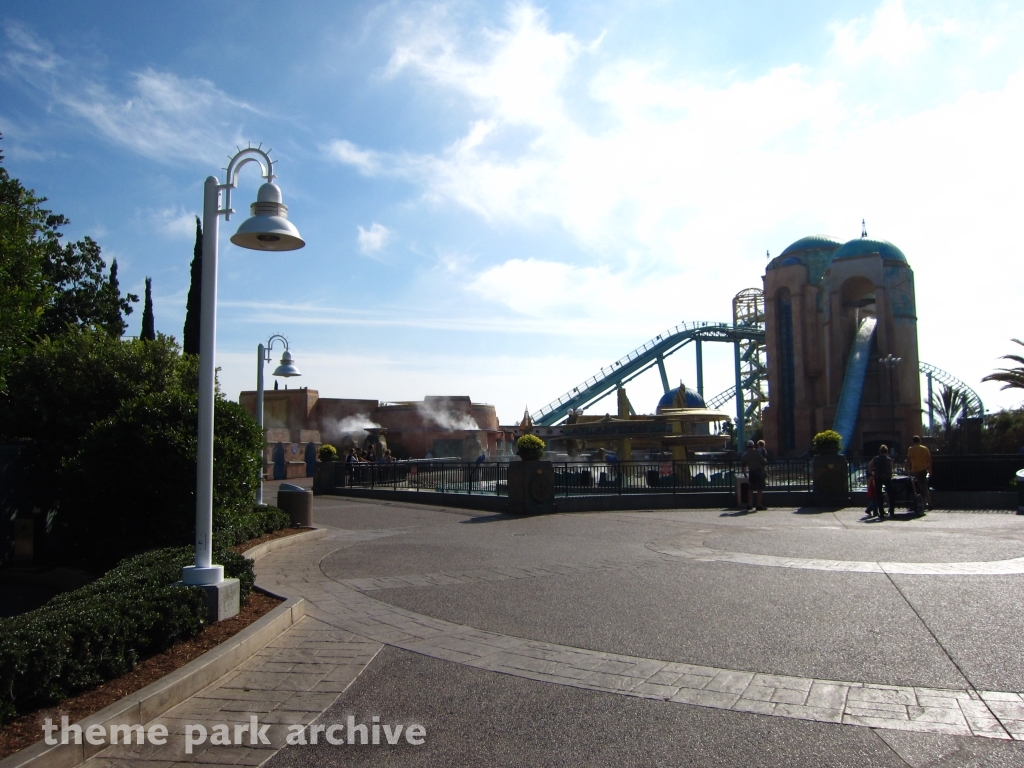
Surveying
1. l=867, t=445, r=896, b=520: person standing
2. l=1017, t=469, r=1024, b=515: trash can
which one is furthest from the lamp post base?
l=1017, t=469, r=1024, b=515: trash can

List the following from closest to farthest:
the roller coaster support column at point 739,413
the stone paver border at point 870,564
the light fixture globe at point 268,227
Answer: the light fixture globe at point 268,227 < the stone paver border at point 870,564 < the roller coaster support column at point 739,413

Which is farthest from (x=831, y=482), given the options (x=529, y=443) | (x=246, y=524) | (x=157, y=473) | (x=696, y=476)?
(x=157, y=473)

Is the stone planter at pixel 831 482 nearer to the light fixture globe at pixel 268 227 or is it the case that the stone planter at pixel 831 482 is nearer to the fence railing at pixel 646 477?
the fence railing at pixel 646 477

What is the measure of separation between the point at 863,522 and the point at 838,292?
35.2 metres

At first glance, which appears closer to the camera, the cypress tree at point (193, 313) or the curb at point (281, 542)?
the curb at point (281, 542)

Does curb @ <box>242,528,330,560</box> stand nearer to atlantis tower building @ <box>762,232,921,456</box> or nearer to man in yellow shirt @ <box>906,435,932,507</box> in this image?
man in yellow shirt @ <box>906,435,932,507</box>

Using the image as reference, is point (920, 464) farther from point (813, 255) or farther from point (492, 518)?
point (813, 255)

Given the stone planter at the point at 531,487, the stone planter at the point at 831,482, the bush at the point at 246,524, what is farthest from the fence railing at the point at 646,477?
the bush at the point at 246,524

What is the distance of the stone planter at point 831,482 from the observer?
64.2ft

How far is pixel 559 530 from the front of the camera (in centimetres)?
1481

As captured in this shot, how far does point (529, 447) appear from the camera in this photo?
18250 mm

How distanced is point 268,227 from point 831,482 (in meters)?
16.8

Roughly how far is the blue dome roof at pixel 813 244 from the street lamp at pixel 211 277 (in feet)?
169

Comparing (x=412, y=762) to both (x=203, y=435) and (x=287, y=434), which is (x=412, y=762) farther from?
(x=287, y=434)
